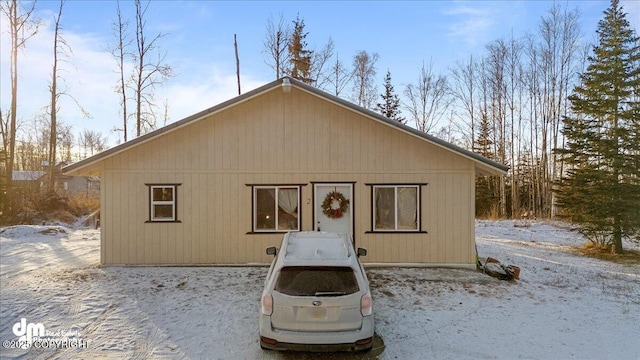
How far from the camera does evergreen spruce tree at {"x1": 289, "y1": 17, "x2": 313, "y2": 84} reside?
2475 centimetres

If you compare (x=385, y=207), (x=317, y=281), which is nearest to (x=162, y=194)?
(x=385, y=207)

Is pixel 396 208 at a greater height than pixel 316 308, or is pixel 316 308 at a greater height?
pixel 396 208

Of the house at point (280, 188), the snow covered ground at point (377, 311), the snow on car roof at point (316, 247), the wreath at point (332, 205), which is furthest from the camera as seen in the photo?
the wreath at point (332, 205)

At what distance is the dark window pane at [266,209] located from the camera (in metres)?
10.0

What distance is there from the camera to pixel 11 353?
5008 millimetres

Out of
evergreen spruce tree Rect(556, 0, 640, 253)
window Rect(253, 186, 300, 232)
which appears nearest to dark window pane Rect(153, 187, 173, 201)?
window Rect(253, 186, 300, 232)

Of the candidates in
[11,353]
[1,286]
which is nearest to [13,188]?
[1,286]

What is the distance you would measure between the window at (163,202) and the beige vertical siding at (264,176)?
→ 154 mm

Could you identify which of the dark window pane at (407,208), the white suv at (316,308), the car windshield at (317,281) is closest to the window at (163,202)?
the dark window pane at (407,208)

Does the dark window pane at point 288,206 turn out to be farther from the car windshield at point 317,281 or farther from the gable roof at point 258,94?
the car windshield at point 317,281

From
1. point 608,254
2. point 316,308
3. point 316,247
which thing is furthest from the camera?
point 608,254

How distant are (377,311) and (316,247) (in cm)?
241

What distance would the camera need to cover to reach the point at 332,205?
1001cm

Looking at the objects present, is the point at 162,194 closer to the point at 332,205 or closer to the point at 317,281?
the point at 332,205
